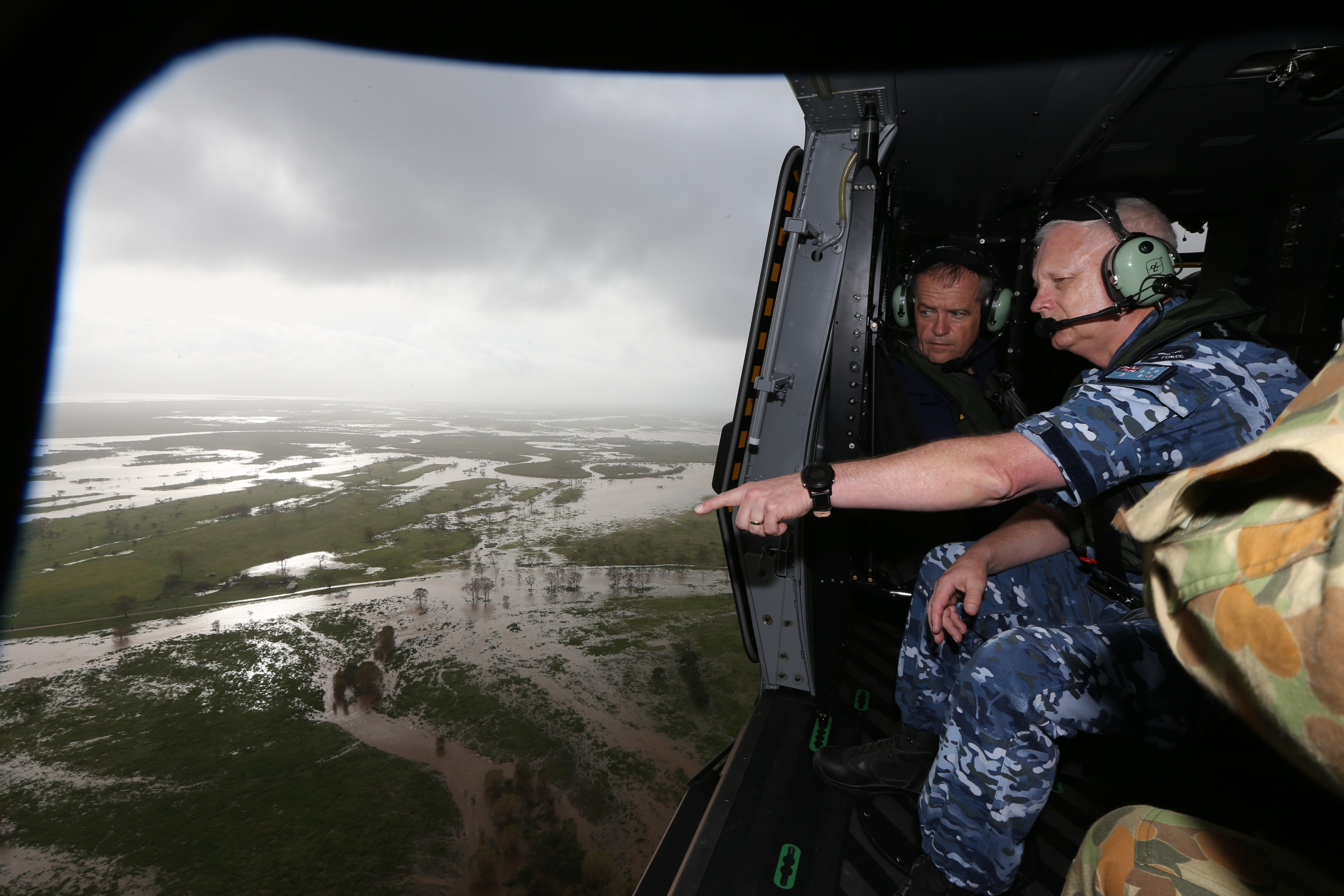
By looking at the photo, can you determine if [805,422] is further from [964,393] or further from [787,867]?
[787,867]

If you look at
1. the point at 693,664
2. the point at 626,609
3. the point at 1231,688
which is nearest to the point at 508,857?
the point at 693,664

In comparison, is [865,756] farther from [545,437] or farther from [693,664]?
[545,437]

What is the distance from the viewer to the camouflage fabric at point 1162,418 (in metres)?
1.08

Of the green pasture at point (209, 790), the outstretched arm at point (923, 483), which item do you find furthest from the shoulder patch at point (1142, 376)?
the green pasture at point (209, 790)

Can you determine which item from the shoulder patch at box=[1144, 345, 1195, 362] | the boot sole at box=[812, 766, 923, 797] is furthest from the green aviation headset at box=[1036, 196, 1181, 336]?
the boot sole at box=[812, 766, 923, 797]

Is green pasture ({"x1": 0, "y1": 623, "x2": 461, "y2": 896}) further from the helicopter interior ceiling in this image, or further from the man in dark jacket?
the helicopter interior ceiling

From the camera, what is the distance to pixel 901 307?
2.63 m

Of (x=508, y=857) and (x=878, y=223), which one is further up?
(x=878, y=223)

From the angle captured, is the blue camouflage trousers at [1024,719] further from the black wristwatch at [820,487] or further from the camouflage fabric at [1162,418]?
the black wristwatch at [820,487]

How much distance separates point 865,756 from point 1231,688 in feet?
6.04

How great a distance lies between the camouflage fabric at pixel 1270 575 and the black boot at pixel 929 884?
1.40 metres

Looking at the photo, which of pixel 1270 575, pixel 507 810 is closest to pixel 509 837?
pixel 507 810

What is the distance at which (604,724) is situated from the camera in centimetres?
3234

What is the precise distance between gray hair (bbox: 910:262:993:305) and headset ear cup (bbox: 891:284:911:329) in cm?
15
